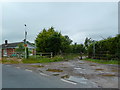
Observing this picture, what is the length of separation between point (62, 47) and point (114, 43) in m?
12.8

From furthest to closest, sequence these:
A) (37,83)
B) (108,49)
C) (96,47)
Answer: (96,47) < (108,49) < (37,83)

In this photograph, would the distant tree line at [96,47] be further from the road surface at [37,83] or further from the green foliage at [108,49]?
the road surface at [37,83]

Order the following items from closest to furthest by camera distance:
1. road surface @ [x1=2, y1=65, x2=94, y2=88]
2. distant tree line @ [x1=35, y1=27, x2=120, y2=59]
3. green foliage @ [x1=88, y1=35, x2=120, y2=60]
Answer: road surface @ [x1=2, y1=65, x2=94, y2=88]
green foliage @ [x1=88, y1=35, x2=120, y2=60]
distant tree line @ [x1=35, y1=27, x2=120, y2=59]

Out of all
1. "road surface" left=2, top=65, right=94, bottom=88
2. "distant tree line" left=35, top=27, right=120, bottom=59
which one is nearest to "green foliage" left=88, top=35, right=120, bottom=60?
"distant tree line" left=35, top=27, right=120, bottom=59

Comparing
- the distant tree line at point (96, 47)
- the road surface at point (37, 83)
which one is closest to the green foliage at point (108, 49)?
the distant tree line at point (96, 47)

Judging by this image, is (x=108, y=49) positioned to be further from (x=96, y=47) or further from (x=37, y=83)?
(x=37, y=83)

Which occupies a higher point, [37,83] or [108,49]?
[108,49]

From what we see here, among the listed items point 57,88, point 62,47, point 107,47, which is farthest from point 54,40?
point 57,88

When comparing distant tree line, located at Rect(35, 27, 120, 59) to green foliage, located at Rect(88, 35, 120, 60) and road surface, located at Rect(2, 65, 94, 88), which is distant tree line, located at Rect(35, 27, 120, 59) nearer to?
green foliage, located at Rect(88, 35, 120, 60)

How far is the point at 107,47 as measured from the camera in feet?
59.7

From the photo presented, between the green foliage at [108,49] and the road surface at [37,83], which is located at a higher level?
the green foliage at [108,49]

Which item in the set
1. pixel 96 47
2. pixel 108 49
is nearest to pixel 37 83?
pixel 108 49

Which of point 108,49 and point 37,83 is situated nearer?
point 37,83

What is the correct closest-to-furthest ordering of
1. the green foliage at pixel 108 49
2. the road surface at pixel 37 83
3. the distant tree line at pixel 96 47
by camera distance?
the road surface at pixel 37 83 < the green foliage at pixel 108 49 < the distant tree line at pixel 96 47
